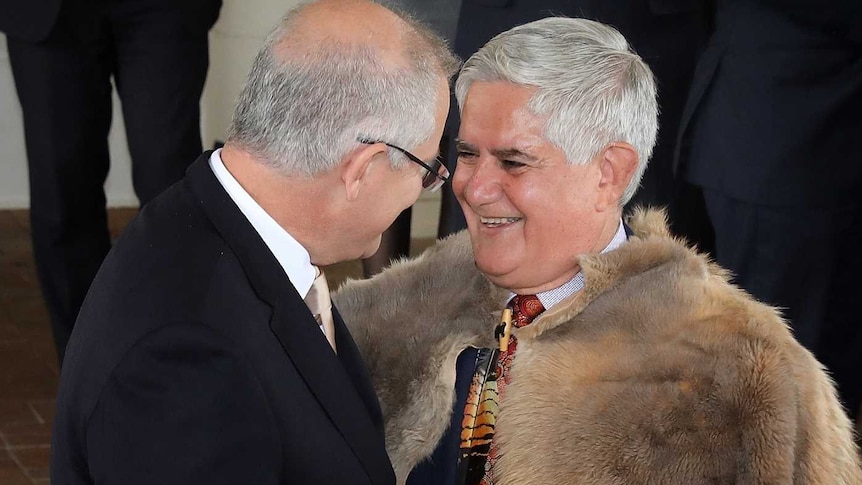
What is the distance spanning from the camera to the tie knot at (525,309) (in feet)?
7.71

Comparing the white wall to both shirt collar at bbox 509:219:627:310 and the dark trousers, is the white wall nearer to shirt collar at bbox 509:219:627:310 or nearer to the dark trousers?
the dark trousers

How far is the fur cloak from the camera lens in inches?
78.5

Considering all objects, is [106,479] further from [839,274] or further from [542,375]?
[839,274]

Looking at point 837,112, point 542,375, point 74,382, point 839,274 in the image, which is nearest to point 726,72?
point 837,112

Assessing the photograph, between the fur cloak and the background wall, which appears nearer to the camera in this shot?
the fur cloak

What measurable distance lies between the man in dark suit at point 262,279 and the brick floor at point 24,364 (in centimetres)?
196

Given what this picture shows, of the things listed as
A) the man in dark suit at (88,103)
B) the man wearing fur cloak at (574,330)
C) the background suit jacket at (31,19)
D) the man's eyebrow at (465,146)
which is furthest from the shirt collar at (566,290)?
the background suit jacket at (31,19)

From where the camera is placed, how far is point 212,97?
6273 millimetres

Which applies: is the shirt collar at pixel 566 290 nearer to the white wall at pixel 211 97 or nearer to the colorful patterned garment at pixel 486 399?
the colorful patterned garment at pixel 486 399

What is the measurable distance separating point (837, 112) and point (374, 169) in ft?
5.90

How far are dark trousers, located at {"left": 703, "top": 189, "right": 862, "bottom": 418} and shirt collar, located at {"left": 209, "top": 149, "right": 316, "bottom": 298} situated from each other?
1769 millimetres

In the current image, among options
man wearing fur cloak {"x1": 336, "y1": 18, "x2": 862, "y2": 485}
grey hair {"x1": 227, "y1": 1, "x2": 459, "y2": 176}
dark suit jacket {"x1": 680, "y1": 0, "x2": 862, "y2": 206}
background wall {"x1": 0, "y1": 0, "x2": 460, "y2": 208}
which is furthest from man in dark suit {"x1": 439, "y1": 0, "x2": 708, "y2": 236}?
background wall {"x1": 0, "y1": 0, "x2": 460, "y2": 208}

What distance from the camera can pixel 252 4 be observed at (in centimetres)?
599

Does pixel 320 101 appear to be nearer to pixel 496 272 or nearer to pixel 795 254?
pixel 496 272
